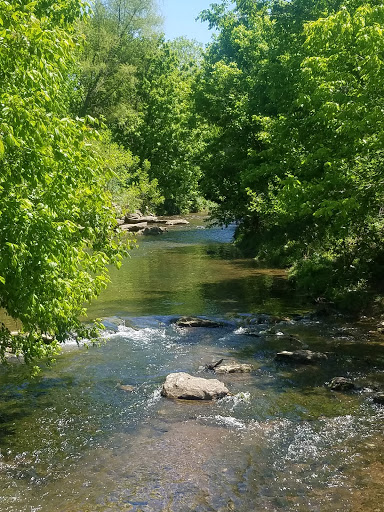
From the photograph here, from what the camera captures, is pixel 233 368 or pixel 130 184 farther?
pixel 130 184

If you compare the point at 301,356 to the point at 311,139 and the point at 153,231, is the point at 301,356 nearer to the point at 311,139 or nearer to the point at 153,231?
the point at 311,139

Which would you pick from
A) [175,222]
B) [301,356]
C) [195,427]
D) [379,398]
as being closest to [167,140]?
[175,222]

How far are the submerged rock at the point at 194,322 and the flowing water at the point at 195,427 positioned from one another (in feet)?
0.94

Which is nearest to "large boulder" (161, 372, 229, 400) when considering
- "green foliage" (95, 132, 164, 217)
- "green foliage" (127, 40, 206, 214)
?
"green foliage" (95, 132, 164, 217)

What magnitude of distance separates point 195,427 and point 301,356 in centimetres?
467

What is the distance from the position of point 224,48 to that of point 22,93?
3996cm

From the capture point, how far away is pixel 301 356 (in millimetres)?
13773

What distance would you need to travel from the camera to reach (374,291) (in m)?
18.6

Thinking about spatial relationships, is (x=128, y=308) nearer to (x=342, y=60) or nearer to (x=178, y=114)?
(x=342, y=60)

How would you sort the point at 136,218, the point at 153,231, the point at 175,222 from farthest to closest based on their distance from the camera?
the point at 175,222 < the point at 136,218 < the point at 153,231

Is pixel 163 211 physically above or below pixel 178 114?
below

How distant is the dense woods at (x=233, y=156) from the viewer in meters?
7.79

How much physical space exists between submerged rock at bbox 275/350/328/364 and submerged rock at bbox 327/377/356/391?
171 cm

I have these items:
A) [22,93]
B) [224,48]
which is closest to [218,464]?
[22,93]
